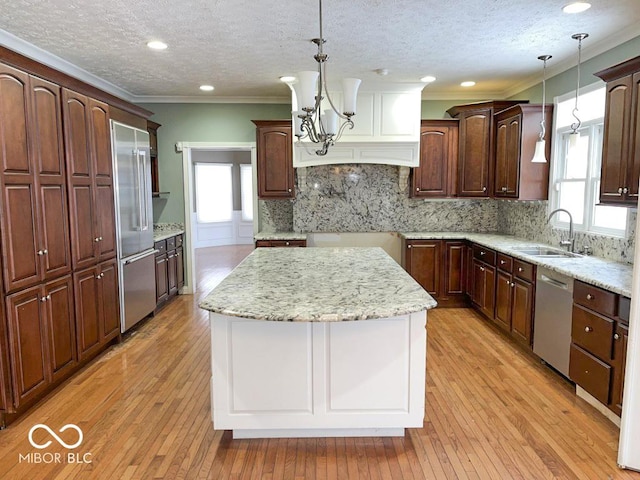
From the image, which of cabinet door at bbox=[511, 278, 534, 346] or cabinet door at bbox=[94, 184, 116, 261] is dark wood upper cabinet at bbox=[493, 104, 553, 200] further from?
cabinet door at bbox=[94, 184, 116, 261]

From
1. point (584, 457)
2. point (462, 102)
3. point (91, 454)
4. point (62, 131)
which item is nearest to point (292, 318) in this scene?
point (91, 454)

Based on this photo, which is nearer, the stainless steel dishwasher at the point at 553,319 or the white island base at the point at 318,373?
the white island base at the point at 318,373

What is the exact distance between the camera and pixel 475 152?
5051 mm

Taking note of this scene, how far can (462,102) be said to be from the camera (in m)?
5.55

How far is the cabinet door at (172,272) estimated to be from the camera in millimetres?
5340

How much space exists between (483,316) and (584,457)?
102 inches

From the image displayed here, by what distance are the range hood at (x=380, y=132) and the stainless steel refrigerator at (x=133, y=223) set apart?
67.4 inches

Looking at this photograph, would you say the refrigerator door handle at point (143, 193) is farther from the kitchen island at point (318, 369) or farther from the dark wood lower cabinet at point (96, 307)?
the kitchen island at point (318, 369)

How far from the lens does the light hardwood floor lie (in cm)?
221

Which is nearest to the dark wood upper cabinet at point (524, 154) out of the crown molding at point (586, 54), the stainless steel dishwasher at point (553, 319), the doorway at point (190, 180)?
the crown molding at point (586, 54)

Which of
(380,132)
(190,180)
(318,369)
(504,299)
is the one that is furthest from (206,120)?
(318,369)

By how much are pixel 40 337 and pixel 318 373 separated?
74.2 inches

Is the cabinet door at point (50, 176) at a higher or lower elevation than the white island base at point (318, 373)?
higher

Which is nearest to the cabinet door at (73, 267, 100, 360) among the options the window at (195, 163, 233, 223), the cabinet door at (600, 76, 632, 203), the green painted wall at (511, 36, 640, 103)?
the cabinet door at (600, 76, 632, 203)
